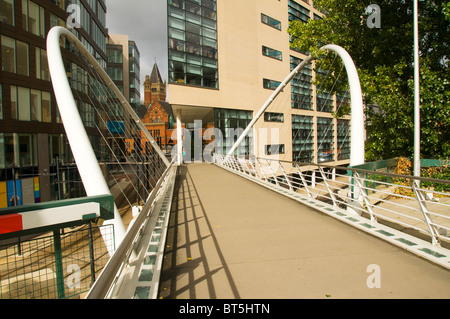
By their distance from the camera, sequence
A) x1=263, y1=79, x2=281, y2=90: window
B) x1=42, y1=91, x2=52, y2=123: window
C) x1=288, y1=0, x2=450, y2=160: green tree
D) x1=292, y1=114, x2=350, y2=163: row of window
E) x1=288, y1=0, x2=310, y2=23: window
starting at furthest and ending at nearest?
x1=288, y1=0, x2=310, y2=23: window → x1=292, y1=114, x2=350, y2=163: row of window → x1=263, y1=79, x2=281, y2=90: window → x1=42, y1=91, x2=52, y2=123: window → x1=288, y1=0, x2=450, y2=160: green tree

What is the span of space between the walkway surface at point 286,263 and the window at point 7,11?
2190cm

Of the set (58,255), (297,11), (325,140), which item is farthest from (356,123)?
(297,11)

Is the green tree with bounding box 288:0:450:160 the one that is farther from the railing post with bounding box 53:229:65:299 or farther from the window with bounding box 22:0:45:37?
the window with bounding box 22:0:45:37

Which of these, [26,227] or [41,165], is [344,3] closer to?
[26,227]

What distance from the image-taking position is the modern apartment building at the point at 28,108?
18.1 meters

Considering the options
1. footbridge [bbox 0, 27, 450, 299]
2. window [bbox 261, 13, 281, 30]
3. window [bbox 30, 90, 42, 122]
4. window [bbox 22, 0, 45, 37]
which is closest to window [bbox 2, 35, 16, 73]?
window [bbox 22, 0, 45, 37]

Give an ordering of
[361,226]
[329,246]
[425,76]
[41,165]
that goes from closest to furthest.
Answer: [329,246] < [361,226] < [425,76] < [41,165]

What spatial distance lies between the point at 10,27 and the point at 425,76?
81.9 ft

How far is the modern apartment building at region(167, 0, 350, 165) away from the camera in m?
22.9

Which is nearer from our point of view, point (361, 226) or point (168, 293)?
point (168, 293)

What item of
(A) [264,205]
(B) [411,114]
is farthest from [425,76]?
(A) [264,205]

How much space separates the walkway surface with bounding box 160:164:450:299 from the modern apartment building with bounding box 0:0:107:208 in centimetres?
1519

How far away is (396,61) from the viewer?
1235 cm

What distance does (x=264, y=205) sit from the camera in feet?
22.9
